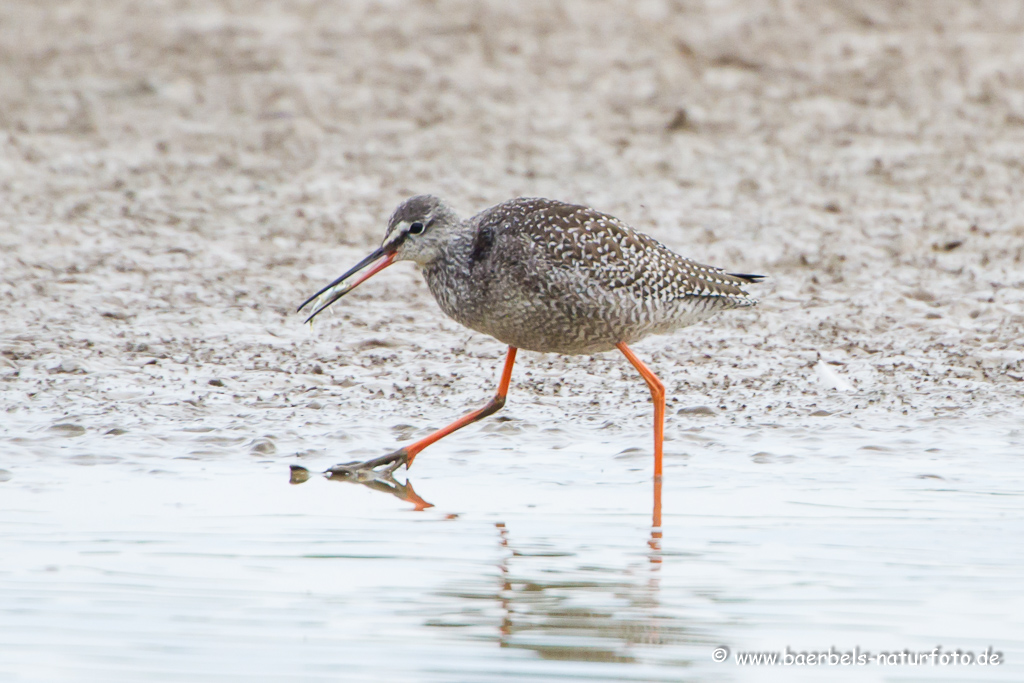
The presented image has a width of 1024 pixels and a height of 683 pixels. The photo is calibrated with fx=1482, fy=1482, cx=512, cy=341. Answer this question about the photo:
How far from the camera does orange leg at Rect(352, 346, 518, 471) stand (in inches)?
273

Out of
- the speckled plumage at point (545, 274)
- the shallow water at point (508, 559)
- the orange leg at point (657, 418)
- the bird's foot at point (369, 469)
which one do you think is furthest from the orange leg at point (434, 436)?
the orange leg at point (657, 418)

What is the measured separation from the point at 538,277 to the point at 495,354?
7.60ft

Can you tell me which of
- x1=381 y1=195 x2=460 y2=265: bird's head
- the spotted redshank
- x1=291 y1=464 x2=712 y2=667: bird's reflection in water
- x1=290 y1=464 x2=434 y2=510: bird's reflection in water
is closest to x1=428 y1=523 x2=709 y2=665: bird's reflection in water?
x1=291 y1=464 x2=712 y2=667: bird's reflection in water

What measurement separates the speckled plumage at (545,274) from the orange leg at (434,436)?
0.36 metres

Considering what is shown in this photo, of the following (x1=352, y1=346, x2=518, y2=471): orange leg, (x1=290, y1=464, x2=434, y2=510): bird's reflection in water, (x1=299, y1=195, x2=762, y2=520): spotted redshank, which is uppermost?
(x1=299, y1=195, x2=762, y2=520): spotted redshank

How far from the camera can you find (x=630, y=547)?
18.5ft

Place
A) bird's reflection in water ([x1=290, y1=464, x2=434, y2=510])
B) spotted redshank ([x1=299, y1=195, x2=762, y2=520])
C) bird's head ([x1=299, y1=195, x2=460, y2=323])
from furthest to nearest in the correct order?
bird's head ([x1=299, y1=195, x2=460, y2=323])
spotted redshank ([x1=299, y1=195, x2=762, y2=520])
bird's reflection in water ([x1=290, y1=464, x2=434, y2=510])

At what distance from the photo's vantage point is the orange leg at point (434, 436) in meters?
6.95

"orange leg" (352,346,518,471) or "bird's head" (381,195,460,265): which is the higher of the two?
"bird's head" (381,195,460,265)

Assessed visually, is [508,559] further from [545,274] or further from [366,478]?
[545,274]

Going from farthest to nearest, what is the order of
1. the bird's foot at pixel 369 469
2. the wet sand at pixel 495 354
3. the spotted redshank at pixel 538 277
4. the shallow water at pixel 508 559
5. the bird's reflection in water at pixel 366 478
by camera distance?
1. the spotted redshank at pixel 538 277
2. the bird's foot at pixel 369 469
3. the bird's reflection in water at pixel 366 478
4. the wet sand at pixel 495 354
5. the shallow water at pixel 508 559

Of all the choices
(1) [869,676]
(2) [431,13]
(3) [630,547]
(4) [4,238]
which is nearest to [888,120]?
(2) [431,13]

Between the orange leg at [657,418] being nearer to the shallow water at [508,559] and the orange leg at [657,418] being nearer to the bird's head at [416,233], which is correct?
the shallow water at [508,559]

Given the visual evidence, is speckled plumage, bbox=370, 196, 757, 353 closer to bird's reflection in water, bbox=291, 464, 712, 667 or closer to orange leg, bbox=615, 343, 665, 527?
orange leg, bbox=615, 343, 665, 527
